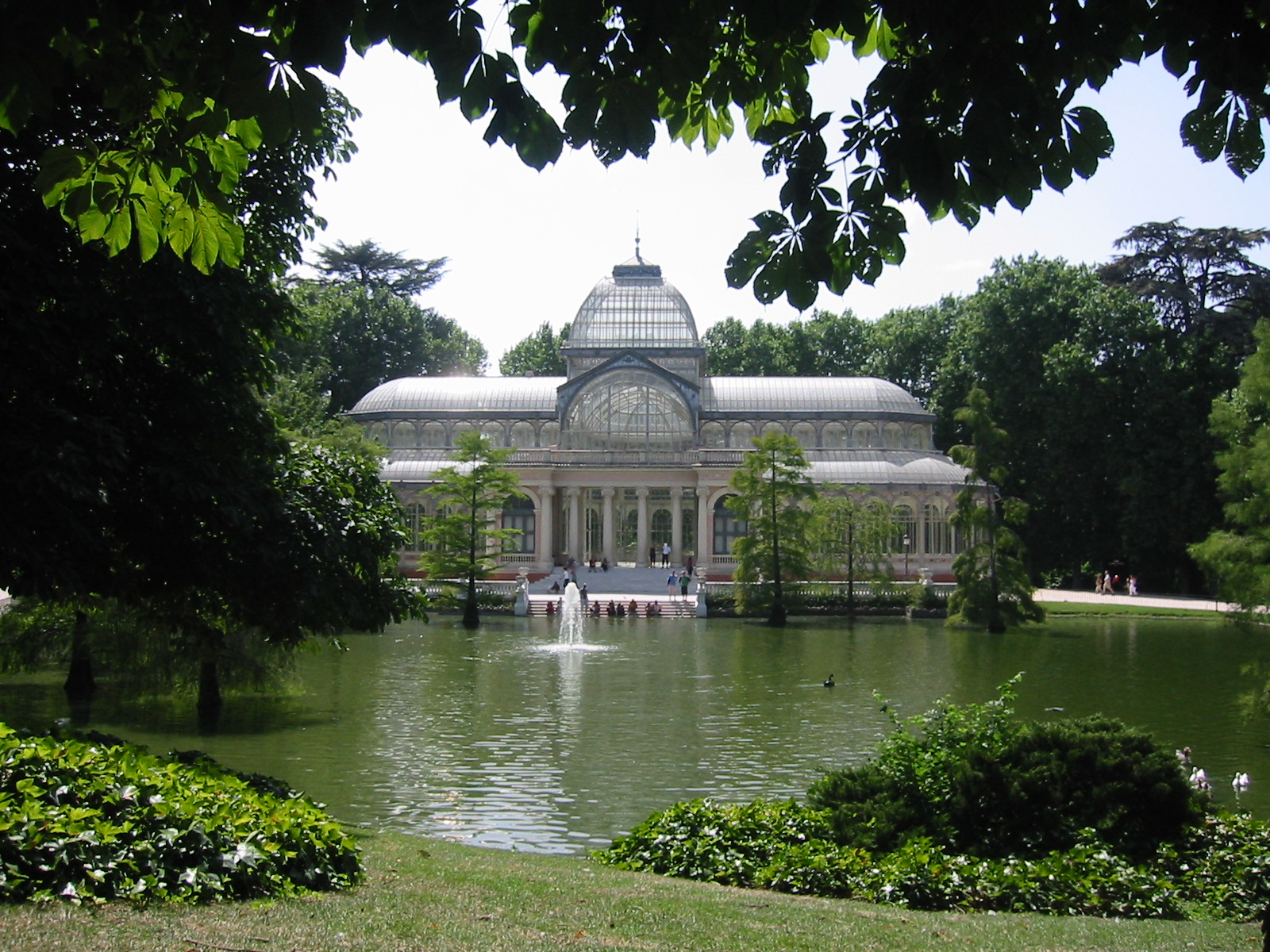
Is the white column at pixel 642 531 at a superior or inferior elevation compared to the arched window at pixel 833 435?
inferior

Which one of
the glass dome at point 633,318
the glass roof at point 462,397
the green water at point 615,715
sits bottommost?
A: the green water at point 615,715

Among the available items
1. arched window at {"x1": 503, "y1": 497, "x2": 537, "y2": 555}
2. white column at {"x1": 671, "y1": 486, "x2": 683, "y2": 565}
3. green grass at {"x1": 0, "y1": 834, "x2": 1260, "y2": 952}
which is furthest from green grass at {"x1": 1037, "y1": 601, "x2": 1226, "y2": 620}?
green grass at {"x1": 0, "y1": 834, "x2": 1260, "y2": 952}

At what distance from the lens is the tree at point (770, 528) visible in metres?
39.5

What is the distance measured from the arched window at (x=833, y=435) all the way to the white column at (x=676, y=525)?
6890mm

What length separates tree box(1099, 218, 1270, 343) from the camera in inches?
2035

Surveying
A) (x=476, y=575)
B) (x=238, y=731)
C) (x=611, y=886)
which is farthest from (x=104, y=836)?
(x=476, y=575)

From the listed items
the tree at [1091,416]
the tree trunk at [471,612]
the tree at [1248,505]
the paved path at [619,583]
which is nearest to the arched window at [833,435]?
the tree at [1091,416]

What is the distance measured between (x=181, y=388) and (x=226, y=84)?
22.9ft

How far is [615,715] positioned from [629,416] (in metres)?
38.4

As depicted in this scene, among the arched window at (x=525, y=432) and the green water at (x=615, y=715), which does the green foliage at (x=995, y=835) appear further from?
the arched window at (x=525, y=432)

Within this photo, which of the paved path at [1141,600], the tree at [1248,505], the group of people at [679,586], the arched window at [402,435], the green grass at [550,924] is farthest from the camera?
the arched window at [402,435]

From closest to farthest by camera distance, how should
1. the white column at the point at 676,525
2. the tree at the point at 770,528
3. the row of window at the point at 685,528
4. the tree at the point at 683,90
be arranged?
the tree at the point at 683,90
the tree at the point at 770,528
the row of window at the point at 685,528
the white column at the point at 676,525

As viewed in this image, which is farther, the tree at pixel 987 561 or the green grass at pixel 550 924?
the tree at pixel 987 561

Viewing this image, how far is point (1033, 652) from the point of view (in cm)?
2936
